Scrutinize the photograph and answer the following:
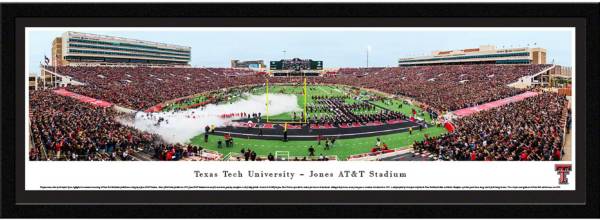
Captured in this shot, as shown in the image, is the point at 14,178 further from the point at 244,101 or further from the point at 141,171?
the point at 244,101

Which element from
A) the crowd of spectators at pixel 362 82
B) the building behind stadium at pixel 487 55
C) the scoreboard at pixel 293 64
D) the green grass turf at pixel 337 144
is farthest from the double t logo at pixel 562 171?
the crowd of spectators at pixel 362 82

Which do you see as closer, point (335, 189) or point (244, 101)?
point (335, 189)

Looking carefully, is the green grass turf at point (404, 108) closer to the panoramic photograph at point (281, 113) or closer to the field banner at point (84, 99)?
the panoramic photograph at point (281, 113)

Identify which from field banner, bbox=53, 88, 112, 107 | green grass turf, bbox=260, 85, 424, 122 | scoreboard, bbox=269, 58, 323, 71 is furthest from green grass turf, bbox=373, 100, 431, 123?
field banner, bbox=53, 88, 112, 107

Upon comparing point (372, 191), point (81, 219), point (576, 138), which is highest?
point (576, 138)

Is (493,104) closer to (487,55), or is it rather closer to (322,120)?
(487,55)

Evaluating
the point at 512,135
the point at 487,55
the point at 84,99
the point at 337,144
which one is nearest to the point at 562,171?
the point at 512,135
